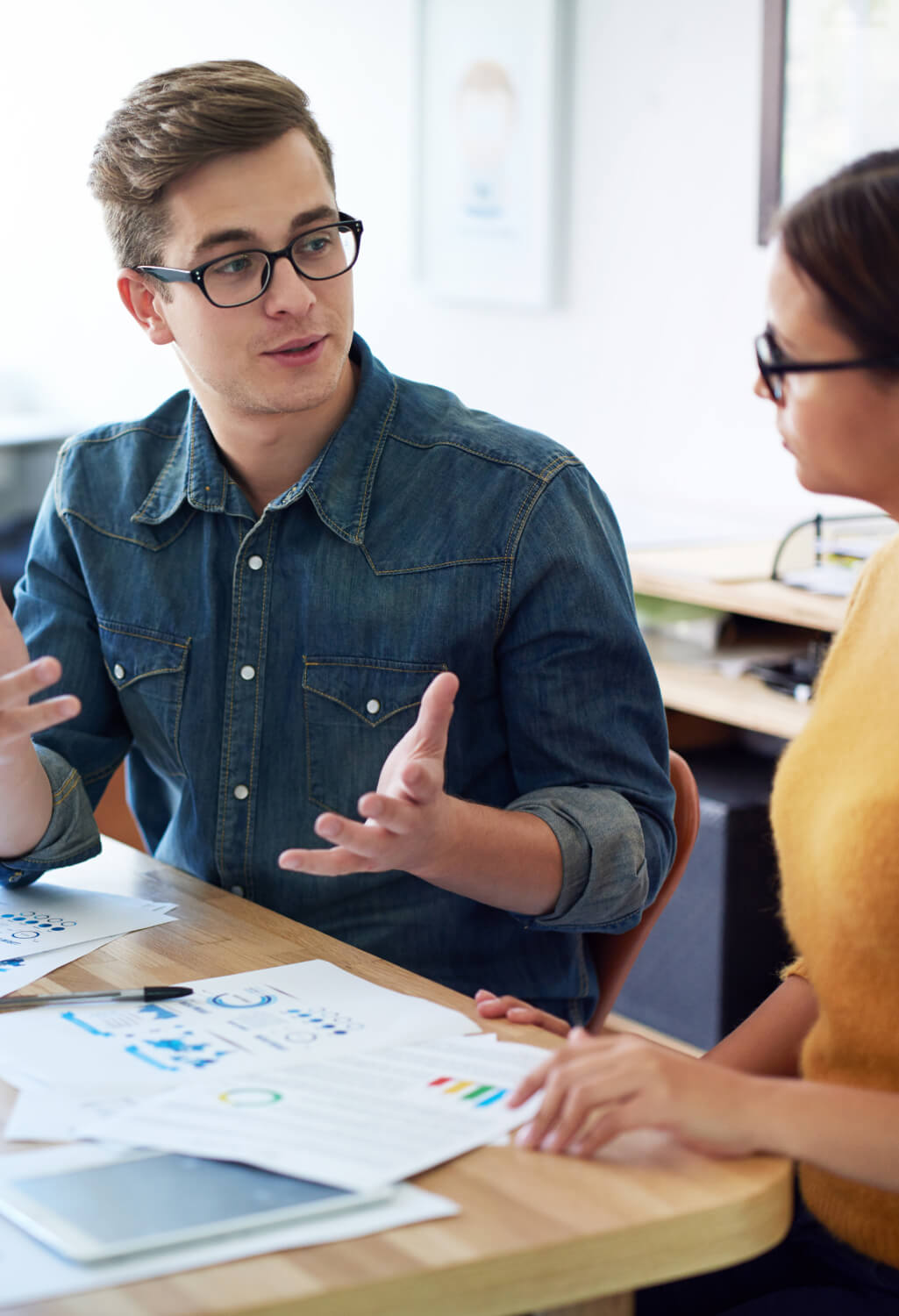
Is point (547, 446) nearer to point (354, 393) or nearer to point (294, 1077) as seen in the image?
point (354, 393)

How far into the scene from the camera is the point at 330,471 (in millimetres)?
1447

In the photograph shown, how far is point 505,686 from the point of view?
4.61ft

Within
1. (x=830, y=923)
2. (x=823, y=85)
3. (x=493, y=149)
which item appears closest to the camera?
(x=830, y=923)

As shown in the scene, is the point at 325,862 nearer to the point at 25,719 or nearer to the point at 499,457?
the point at 25,719

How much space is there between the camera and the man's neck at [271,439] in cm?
151

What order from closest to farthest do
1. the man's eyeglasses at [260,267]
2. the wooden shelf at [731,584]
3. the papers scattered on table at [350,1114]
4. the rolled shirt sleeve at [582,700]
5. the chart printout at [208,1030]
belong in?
the papers scattered on table at [350,1114] → the chart printout at [208,1030] → the rolled shirt sleeve at [582,700] → the man's eyeglasses at [260,267] → the wooden shelf at [731,584]

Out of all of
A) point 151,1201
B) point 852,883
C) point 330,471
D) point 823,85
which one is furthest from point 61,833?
point 823,85

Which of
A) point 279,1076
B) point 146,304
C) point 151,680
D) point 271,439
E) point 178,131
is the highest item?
point 178,131

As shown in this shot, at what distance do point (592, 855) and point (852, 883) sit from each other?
1.09 ft

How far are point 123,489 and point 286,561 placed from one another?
0.22 m

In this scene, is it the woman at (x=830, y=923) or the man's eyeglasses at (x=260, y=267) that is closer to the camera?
the woman at (x=830, y=923)

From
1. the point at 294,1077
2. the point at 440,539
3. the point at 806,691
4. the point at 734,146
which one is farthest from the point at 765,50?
the point at 294,1077

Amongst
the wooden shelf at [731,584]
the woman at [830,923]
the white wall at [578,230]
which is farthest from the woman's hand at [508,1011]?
the white wall at [578,230]

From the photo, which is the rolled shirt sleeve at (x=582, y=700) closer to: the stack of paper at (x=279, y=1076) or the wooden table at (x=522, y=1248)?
the stack of paper at (x=279, y=1076)
